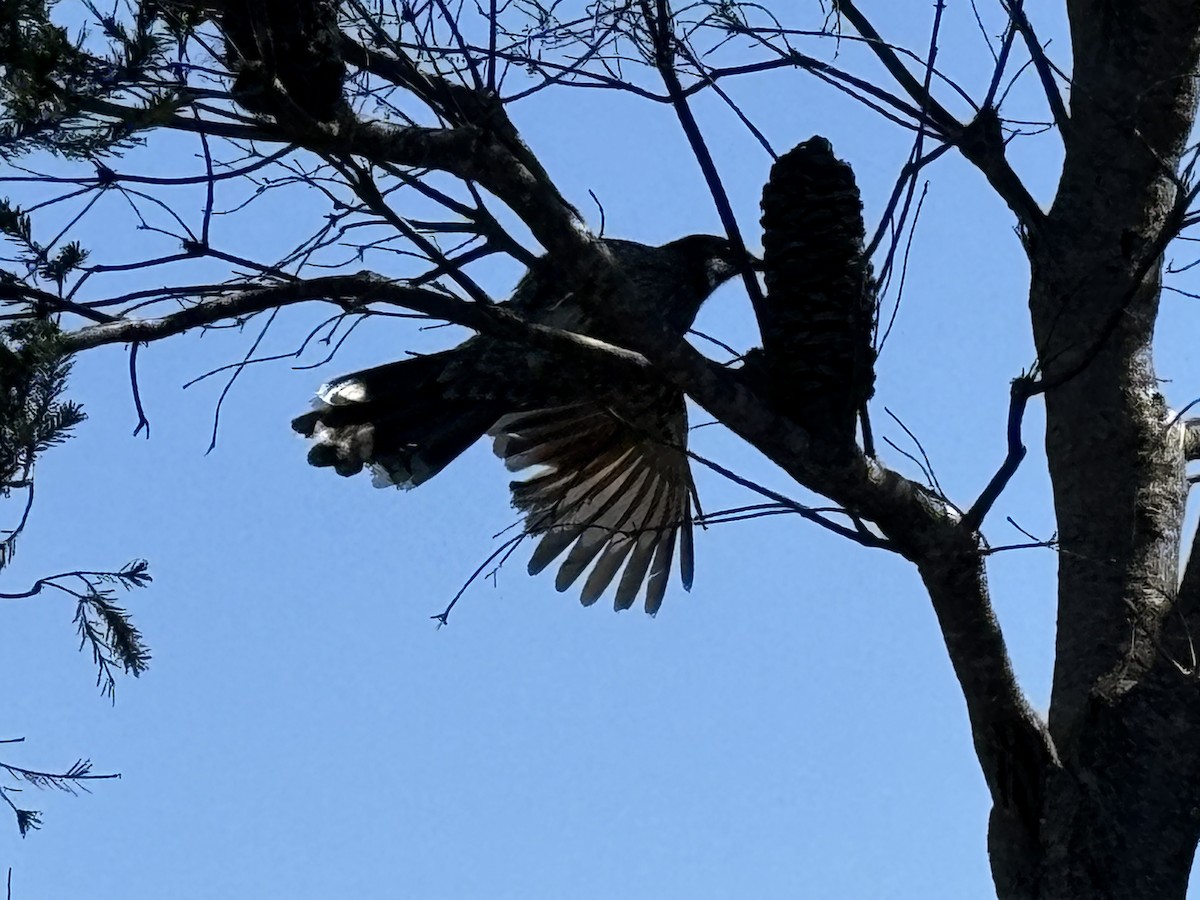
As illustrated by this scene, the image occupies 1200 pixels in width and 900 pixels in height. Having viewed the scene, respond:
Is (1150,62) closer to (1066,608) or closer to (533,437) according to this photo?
(1066,608)

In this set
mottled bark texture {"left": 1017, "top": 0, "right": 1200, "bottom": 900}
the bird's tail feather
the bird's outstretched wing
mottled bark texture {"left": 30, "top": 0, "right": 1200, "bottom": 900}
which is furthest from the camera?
the bird's outstretched wing

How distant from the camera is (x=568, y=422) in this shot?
14.0 ft

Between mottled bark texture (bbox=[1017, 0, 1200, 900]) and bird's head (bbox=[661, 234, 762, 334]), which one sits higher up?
bird's head (bbox=[661, 234, 762, 334])

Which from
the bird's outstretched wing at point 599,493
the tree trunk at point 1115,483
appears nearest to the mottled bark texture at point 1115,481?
the tree trunk at point 1115,483

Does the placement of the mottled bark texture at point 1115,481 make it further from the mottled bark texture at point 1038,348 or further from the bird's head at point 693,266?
the bird's head at point 693,266

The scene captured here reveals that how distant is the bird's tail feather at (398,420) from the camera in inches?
139

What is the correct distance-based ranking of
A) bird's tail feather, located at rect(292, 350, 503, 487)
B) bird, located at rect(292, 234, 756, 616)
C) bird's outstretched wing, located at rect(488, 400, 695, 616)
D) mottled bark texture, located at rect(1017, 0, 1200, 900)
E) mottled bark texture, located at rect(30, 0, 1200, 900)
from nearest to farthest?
mottled bark texture, located at rect(30, 0, 1200, 900), mottled bark texture, located at rect(1017, 0, 1200, 900), bird, located at rect(292, 234, 756, 616), bird's tail feather, located at rect(292, 350, 503, 487), bird's outstretched wing, located at rect(488, 400, 695, 616)

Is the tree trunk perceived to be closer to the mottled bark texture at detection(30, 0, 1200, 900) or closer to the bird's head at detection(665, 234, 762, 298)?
the mottled bark texture at detection(30, 0, 1200, 900)

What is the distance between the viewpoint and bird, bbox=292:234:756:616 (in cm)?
325

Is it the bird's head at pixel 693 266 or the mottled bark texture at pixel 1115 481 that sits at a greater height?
the bird's head at pixel 693 266

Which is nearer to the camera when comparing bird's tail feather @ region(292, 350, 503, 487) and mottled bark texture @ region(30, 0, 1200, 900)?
mottled bark texture @ region(30, 0, 1200, 900)

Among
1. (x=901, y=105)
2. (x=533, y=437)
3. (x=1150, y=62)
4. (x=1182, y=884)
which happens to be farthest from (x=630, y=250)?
(x=1182, y=884)

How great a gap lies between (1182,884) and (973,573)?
71cm

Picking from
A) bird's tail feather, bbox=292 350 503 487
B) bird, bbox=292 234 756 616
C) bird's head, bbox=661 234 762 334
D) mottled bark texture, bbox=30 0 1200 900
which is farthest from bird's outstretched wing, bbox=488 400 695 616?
mottled bark texture, bbox=30 0 1200 900
